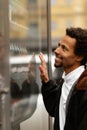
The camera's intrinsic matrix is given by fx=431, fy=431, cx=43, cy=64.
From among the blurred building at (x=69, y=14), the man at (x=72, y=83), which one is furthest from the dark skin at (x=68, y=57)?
the blurred building at (x=69, y=14)

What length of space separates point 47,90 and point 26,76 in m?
0.23

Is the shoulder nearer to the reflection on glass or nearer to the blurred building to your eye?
the reflection on glass

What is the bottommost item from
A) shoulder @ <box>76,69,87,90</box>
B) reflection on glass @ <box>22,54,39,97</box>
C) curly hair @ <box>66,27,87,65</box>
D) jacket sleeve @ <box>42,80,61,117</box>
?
jacket sleeve @ <box>42,80,61,117</box>

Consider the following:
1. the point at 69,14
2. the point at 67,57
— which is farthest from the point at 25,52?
the point at 69,14

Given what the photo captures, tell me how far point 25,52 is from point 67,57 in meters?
0.23

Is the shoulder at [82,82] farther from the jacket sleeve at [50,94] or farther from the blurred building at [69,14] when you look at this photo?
the blurred building at [69,14]

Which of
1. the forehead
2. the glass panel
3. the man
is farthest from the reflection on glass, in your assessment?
the forehead

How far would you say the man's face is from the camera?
227 cm

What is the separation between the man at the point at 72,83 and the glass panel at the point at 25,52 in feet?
0.59

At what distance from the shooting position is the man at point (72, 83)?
6.69 feet

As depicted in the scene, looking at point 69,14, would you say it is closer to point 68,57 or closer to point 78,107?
point 68,57

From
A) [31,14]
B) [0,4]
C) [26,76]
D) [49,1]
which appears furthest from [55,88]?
[0,4]

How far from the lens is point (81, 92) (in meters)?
2.04

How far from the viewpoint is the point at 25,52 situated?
2311 mm
